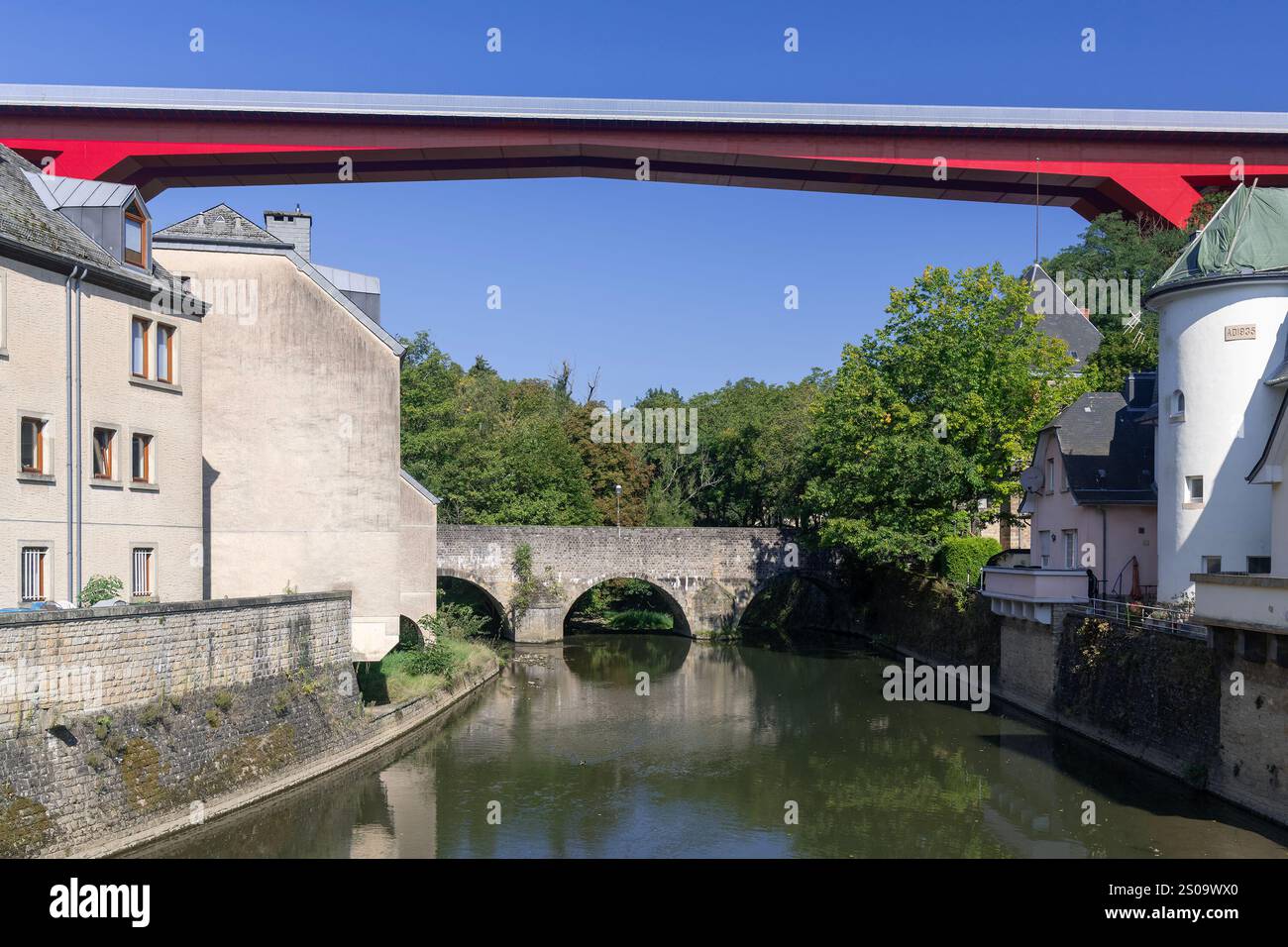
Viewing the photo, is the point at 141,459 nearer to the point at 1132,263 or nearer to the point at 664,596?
the point at 664,596

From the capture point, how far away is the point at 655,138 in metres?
36.0

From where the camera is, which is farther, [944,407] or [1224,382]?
[944,407]

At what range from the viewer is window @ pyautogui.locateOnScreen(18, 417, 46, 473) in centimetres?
1570

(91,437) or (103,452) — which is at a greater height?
(91,437)

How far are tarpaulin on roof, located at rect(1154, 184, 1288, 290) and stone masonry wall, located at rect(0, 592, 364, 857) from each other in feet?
54.4

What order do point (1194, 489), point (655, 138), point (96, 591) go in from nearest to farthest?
point (96, 591) < point (1194, 489) < point (655, 138)

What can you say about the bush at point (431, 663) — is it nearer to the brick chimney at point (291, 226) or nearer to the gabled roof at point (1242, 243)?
the brick chimney at point (291, 226)

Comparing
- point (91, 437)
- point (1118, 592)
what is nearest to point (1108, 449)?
point (1118, 592)

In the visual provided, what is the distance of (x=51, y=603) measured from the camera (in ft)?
51.2

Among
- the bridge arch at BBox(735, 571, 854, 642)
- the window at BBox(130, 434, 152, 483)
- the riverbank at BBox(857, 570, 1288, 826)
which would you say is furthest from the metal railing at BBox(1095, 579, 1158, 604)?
the bridge arch at BBox(735, 571, 854, 642)

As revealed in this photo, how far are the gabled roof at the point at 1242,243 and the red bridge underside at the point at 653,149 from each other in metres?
15.3

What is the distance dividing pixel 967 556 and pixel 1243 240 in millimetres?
14834
